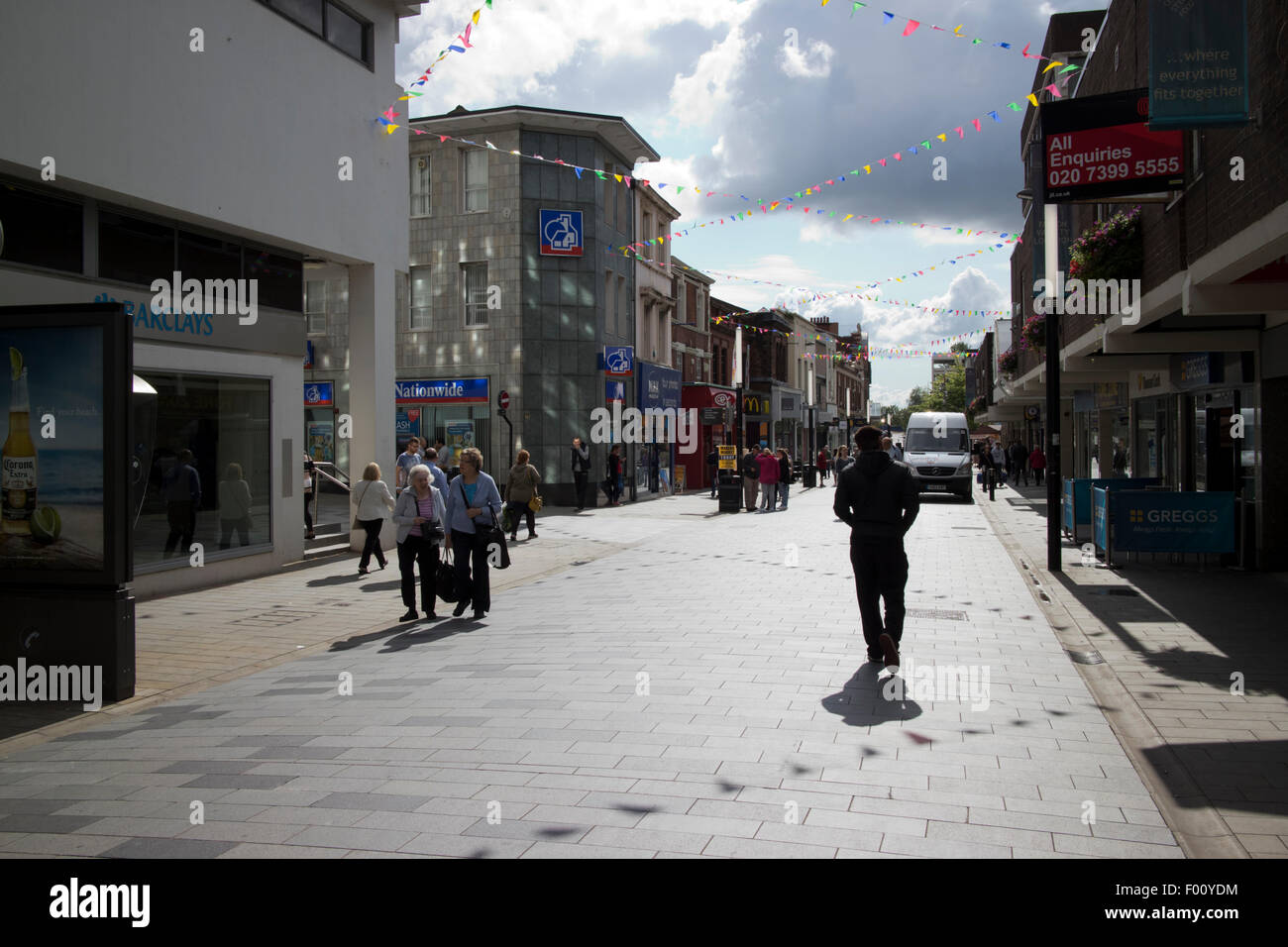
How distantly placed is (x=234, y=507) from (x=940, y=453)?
77.2 ft

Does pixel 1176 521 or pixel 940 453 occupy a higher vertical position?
pixel 940 453

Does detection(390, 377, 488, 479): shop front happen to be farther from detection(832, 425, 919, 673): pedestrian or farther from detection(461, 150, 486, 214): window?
detection(832, 425, 919, 673): pedestrian

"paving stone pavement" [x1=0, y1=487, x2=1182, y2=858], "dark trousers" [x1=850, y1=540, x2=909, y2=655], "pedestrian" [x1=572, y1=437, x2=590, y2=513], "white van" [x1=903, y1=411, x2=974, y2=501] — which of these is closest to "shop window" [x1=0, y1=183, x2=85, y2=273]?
"paving stone pavement" [x1=0, y1=487, x2=1182, y2=858]

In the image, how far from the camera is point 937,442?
107 feet

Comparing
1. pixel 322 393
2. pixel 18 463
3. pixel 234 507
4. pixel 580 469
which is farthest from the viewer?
pixel 322 393

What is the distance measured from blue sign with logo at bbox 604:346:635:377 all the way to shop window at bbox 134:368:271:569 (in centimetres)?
1677

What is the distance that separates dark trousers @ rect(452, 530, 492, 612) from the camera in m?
10.5

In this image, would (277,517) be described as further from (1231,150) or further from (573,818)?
(1231,150)

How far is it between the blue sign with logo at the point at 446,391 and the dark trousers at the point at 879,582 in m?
22.0

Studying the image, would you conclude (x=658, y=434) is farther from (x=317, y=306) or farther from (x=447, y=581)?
(x=447, y=581)

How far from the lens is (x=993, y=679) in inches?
294

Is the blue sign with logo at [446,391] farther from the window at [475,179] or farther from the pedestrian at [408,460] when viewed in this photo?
the pedestrian at [408,460]

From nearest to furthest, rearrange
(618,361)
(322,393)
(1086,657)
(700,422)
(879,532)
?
(879,532), (1086,657), (322,393), (618,361), (700,422)

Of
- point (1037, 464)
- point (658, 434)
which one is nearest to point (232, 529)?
point (658, 434)
